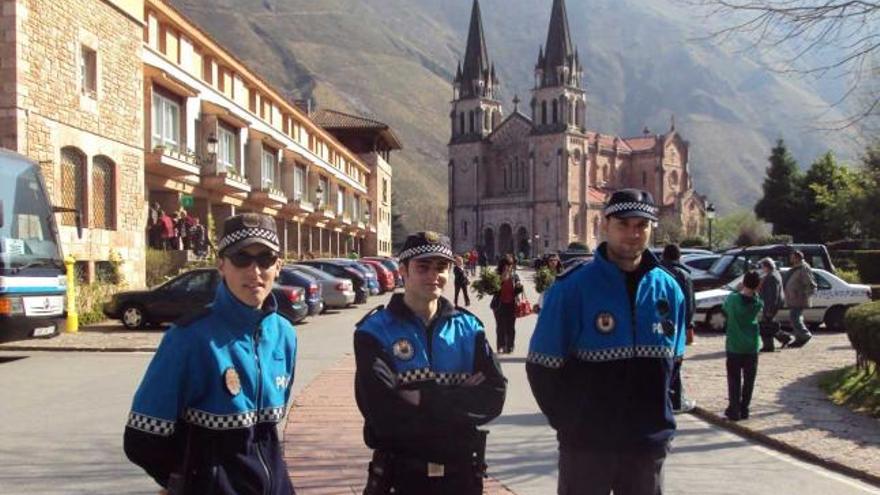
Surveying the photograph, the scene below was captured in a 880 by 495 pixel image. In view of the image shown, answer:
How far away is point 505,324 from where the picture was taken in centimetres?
1530

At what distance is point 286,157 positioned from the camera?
4766 cm

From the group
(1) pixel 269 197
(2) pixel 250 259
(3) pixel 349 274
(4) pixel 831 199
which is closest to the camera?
(2) pixel 250 259

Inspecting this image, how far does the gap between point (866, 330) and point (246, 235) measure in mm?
8957

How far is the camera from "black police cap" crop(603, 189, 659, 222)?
13.1ft

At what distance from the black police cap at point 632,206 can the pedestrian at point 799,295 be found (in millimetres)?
13586

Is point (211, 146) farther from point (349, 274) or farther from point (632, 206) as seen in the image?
point (632, 206)

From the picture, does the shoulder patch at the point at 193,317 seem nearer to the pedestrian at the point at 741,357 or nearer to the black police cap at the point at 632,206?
the black police cap at the point at 632,206

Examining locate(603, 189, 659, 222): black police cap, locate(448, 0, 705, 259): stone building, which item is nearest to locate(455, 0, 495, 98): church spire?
locate(448, 0, 705, 259): stone building

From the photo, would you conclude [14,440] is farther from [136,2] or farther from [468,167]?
[468,167]

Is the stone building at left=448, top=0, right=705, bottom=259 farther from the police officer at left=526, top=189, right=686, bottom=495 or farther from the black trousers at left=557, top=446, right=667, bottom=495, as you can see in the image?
the black trousers at left=557, top=446, right=667, bottom=495

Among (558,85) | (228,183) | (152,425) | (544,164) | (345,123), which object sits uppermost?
(558,85)

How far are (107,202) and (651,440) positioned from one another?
2302 centimetres

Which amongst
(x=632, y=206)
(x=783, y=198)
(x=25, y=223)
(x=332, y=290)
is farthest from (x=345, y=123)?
(x=632, y=206)

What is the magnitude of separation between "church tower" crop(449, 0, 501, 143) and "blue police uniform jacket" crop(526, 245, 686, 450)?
108 metres
